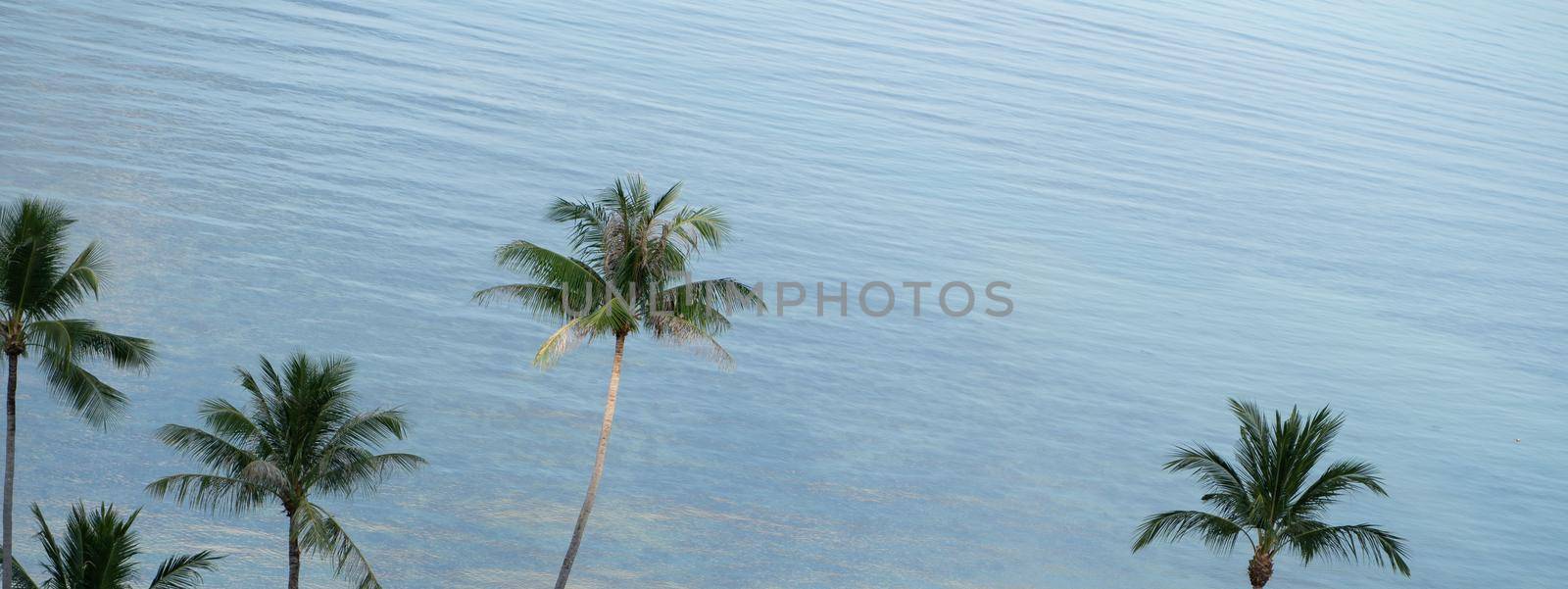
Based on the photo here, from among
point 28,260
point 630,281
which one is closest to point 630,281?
point 630,281

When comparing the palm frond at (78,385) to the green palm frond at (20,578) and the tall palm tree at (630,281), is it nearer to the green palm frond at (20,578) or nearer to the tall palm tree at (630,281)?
the green palm frond at (20,578)

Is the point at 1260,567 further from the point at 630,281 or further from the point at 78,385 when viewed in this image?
the point at 78,385

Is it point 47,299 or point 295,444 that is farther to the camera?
point 47,299

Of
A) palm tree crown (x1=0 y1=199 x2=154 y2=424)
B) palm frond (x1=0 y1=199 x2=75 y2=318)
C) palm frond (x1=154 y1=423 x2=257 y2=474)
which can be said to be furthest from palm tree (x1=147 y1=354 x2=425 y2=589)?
palm frond (x1=0 y1=199 x2=75 y2=318)

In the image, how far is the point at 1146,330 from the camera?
42594mm

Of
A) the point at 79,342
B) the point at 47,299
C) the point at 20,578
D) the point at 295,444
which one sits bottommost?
the point at 20,578

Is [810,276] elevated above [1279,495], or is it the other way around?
[810,276]

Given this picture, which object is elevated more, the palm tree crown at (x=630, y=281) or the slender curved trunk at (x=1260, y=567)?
the palm tree crown at (x=630, y=281)

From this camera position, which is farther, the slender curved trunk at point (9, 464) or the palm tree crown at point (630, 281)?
the palm tree crown at point (630, 281)

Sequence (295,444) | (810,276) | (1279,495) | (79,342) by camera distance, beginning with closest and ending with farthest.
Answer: (295,444)
(79,342)
(1279,495)
(810,276)

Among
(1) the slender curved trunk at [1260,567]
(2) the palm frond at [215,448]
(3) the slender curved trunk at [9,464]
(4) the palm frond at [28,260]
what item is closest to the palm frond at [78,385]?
(3) the slender curved trunk at [9,464]

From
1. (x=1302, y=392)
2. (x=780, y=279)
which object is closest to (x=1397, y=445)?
(x=1302, y=392)

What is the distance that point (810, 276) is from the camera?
43.2m

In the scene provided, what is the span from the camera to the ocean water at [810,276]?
29.8 metres
